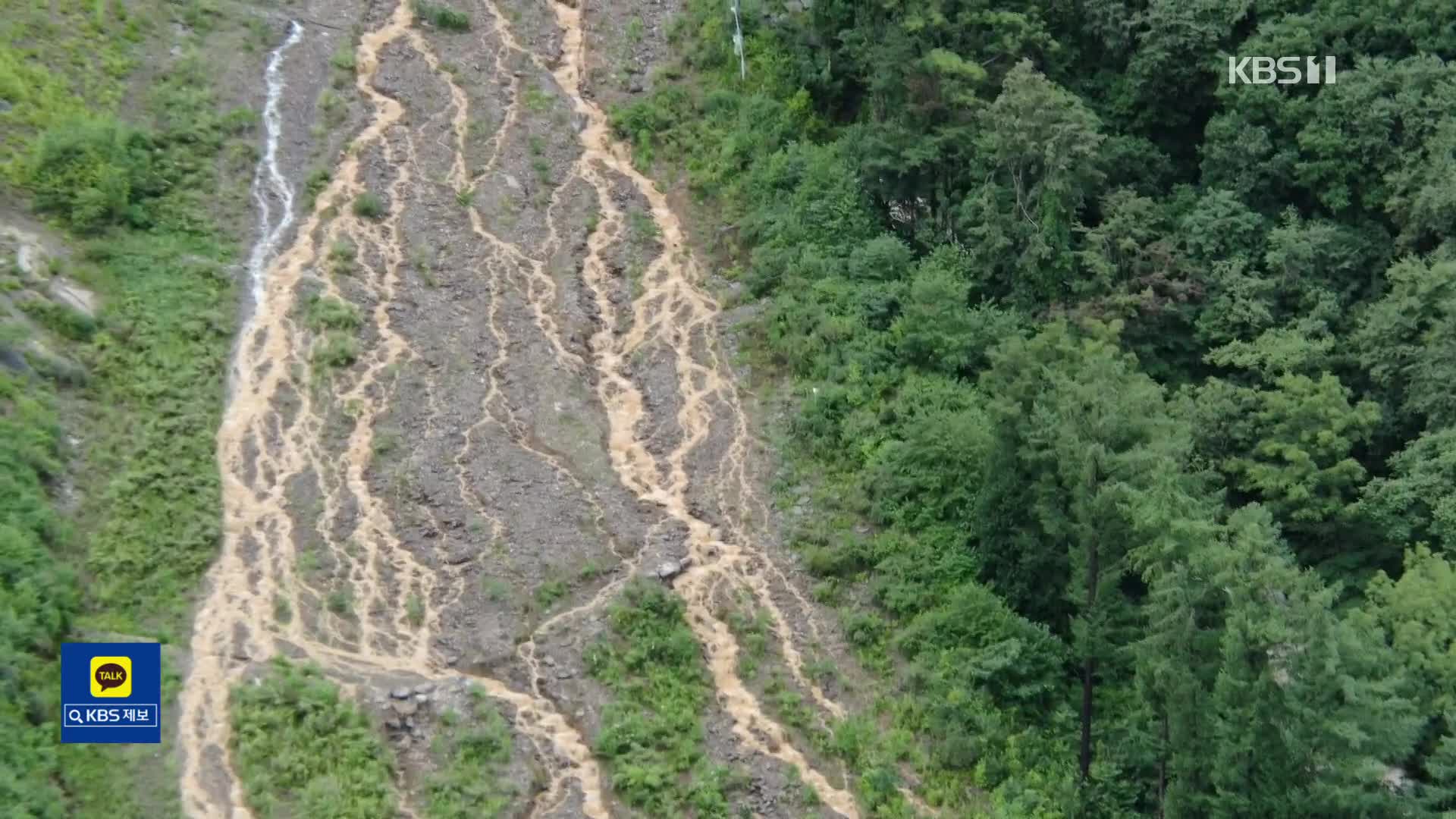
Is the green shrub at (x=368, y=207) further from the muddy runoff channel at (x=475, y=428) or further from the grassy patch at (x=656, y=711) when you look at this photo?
the grassy patch at (x=656, y=711)

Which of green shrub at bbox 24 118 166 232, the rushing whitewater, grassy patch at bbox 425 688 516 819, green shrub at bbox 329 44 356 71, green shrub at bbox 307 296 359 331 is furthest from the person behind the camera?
green shrub at bbox 329 44 356 71

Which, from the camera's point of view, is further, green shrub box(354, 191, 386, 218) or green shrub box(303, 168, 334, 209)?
green shrub box(303, 168, 334, 209)

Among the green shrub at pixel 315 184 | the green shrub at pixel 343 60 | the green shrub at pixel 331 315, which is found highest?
the green shrub at pixel 343 60

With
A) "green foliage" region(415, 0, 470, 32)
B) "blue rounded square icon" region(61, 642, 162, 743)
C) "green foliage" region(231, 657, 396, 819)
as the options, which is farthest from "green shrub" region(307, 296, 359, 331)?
"green foliage" region(415, 0, 470, 32)

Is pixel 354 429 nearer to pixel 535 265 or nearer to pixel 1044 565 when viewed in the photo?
pixel 535 265

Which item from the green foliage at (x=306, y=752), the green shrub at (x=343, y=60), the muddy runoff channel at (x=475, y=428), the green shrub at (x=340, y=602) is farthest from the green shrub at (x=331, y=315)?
the green foliage at (x=306, y=752)

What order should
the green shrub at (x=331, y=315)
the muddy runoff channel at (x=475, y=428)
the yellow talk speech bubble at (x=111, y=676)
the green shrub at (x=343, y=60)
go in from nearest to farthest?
the yellow talk speech bubble at (x=111, y=676)
the muddy runoff channel at (x=475, y=428)
the green shrub at (x=331, y=315)
the green shrub at (x=343, y=60)

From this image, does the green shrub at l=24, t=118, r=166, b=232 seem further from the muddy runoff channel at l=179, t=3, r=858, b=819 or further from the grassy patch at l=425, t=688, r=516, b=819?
the grassy patch at l=425, t=688, r=516, b=819

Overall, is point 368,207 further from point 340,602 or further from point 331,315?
point 340,602

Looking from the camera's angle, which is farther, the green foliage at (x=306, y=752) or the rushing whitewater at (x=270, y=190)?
the rushing whitewater at (x=270, y=190)
